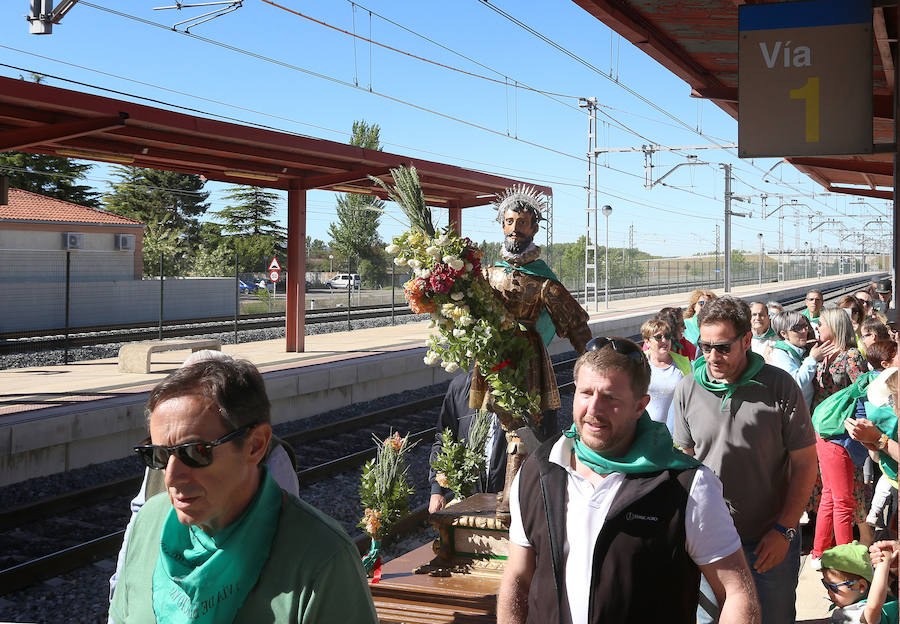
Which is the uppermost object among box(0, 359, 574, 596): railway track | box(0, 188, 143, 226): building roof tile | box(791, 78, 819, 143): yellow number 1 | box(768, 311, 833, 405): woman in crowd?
box(0, 188, 143, 226): building roof tile

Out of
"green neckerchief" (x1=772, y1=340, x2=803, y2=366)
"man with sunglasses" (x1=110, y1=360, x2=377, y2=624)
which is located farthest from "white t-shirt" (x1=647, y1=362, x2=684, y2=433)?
"man with sunglasses" (x1=110, y1=360, x2=377, y2=624)

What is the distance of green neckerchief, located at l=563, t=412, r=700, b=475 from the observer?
252cm

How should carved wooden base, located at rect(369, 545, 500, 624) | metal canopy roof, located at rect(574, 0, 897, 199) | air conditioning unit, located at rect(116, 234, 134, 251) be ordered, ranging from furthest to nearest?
1. air conditioning unit, located at rect(116, 234, 134, 251)
2. metal canopy roof, located at rect(574, 0, 897, 199)
3. carved wooden base, located at rect(369, 545, 500, 624)

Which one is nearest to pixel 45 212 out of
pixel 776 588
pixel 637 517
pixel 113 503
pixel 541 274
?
pixel 113 503

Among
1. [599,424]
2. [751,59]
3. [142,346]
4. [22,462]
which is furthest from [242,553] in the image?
[142,346]

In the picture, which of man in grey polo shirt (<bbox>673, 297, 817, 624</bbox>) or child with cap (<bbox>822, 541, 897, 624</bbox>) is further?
child with cap (<bbox>822, 541, 897, 624</bbox>)

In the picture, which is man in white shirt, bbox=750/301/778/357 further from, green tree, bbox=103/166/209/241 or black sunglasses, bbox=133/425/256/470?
green tree, bbox=103/166/209/241

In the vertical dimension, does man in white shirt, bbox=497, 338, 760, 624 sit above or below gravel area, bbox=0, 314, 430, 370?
above

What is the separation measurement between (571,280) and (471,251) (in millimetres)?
50376

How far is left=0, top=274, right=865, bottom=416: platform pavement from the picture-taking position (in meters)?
12.1

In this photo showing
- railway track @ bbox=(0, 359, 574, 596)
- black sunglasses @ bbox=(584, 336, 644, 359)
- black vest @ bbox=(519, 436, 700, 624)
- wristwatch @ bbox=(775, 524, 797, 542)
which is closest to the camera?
black vest @ bbox=(519, 436, 700, 624)

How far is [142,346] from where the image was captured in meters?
15.4

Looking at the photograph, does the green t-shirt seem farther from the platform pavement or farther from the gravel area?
the gravel area

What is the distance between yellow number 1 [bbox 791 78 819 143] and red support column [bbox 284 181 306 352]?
46.2ft
